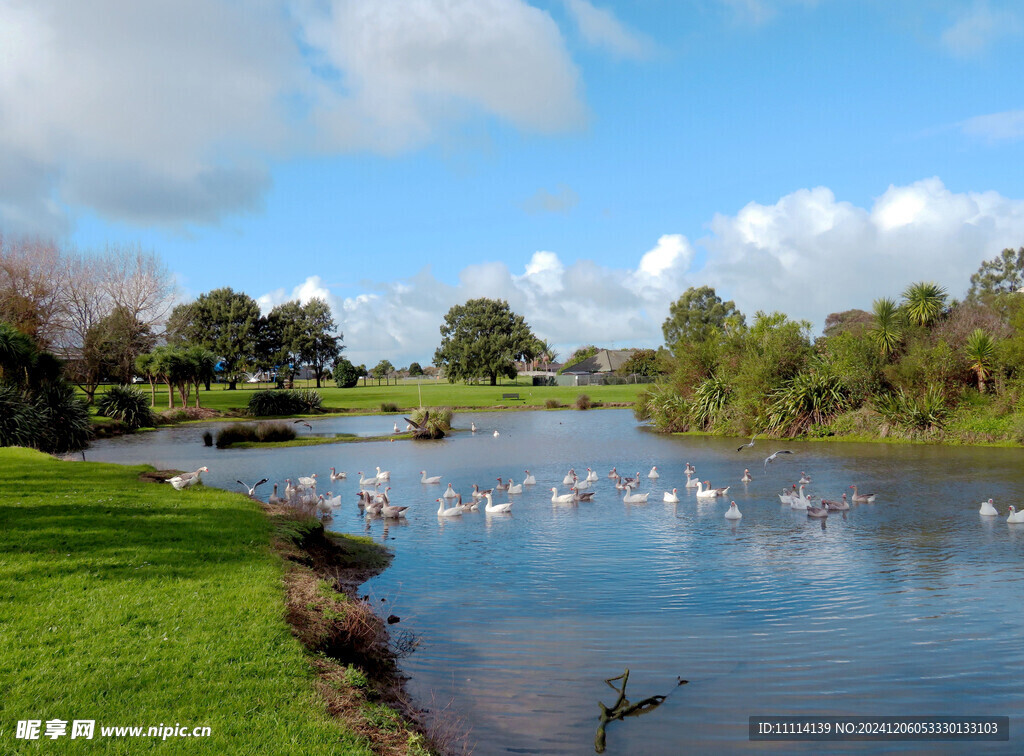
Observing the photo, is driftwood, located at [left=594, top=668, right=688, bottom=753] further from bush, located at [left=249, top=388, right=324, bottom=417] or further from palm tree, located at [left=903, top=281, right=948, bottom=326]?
bush, located at [left=249, top=388, right=324, bottom=417]

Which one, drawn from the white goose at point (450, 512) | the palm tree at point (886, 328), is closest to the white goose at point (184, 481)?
the white goose at point (450, 512)

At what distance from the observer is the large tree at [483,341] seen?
110500 millimetres

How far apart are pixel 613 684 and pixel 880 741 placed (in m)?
2.57

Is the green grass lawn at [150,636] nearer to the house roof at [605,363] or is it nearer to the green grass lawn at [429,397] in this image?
the green grass lawn at [429,397]

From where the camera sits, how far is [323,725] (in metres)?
5.55

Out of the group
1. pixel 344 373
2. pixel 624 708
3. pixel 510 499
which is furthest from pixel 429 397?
pixel 624 708

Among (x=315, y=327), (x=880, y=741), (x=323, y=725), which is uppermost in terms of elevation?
(x=315, y=327)

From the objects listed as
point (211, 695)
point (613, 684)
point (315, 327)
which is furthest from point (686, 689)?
point (315, 327)

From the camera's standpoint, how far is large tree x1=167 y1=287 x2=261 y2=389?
94500mm

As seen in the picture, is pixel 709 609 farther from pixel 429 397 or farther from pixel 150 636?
pixel 429 397

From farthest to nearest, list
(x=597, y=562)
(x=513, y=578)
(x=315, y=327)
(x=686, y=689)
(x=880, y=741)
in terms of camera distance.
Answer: (x=315, y=327)
(x=597, y=562)
(x=513, y=578)
(x=686, y=689)
(x=880, y=741)

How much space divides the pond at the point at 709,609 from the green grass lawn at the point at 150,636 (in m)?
1.86

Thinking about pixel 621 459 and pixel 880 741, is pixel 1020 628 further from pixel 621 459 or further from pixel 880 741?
pixel 621 459

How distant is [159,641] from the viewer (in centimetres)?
670
